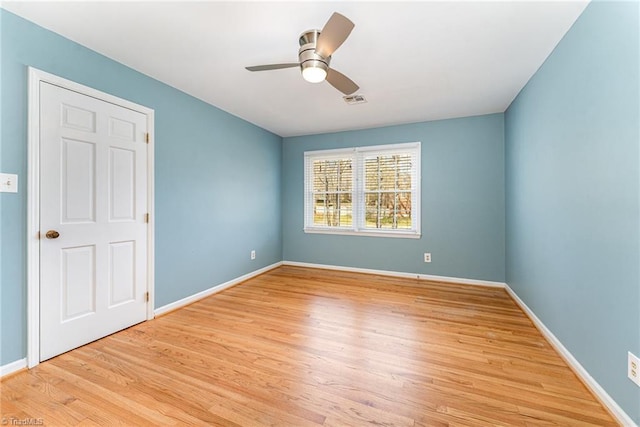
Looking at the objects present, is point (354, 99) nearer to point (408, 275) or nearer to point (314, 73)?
point (314, 73)

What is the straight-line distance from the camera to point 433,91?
10.1ft

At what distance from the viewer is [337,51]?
7.44 ft

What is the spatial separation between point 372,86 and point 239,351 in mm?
2880

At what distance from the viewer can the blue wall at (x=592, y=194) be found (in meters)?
1.38

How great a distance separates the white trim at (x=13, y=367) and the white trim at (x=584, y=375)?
3694mm

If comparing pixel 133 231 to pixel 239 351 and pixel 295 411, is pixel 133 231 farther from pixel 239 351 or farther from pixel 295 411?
pixel 295 411

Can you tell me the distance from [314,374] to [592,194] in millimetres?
2141

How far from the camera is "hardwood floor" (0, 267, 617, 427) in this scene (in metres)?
1.50

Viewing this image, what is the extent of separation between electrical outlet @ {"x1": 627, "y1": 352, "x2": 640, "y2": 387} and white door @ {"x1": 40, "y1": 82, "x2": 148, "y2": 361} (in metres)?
3.60

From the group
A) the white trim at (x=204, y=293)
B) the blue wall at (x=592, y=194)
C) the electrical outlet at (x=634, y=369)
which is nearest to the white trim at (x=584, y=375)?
the blue wall at (x=592, y=194)

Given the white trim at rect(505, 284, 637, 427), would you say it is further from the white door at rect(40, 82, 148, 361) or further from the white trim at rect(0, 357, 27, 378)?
the white trim at rect(0, 357, 27, 378)

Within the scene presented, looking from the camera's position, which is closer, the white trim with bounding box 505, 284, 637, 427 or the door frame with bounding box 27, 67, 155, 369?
the white trim with bounding box 505, 284, 637, 427

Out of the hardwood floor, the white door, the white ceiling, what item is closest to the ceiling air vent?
the white ceiling

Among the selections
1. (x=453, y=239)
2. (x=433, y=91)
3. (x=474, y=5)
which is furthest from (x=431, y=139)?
(x=474, y=5)
